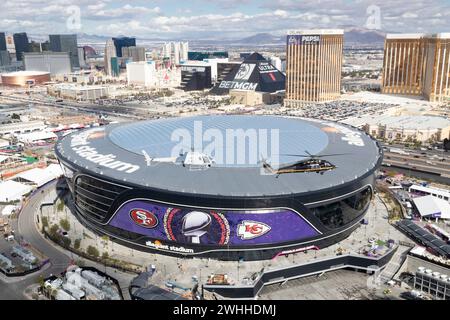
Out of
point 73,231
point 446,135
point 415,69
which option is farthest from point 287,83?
point 73,231

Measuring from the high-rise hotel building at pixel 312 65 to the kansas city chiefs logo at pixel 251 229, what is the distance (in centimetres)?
12996

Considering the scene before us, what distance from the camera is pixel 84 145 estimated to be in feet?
227

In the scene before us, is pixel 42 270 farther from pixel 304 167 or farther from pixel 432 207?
pixel 432 207

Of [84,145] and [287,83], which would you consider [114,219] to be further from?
[287,83]

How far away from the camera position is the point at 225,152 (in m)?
63.0

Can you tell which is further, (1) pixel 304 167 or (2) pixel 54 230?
(2) pixel 54 230

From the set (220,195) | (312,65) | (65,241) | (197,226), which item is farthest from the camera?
(312,65)

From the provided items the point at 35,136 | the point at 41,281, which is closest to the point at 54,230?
the point at 41,281

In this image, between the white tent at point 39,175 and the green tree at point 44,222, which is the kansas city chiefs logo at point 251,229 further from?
the white tent at point 39,175

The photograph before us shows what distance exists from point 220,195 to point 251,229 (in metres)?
6.00

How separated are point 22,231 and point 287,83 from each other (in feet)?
444

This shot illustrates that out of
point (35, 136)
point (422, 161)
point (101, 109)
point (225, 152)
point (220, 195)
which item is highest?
point (225, 152)

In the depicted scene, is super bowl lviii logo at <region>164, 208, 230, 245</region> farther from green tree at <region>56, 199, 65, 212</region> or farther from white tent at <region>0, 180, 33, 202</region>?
white tent at <region>0, 180, 33, 202</region>

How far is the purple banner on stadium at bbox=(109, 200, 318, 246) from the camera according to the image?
51.2m
